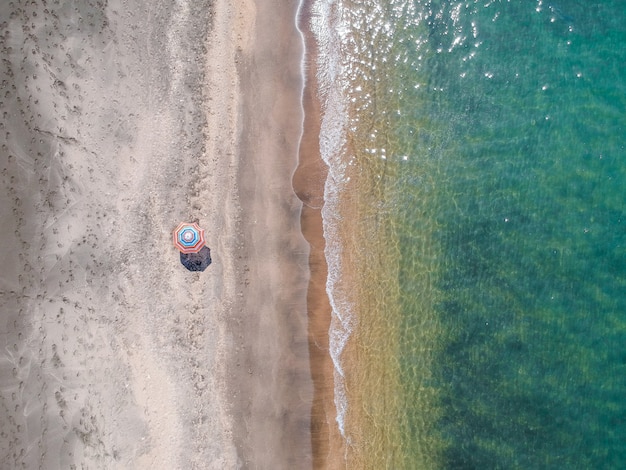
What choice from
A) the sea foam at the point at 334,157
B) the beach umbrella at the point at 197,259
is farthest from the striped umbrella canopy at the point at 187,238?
the sea foam at the point at 334,157

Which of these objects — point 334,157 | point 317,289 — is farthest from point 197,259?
point 334,157

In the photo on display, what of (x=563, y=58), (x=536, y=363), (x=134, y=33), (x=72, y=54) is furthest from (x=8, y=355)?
(x=563, y=58)

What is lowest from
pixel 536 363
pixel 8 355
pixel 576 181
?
pixel 536 363

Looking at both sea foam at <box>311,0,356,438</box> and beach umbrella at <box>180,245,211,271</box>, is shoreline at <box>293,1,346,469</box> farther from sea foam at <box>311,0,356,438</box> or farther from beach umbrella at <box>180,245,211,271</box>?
beach umbrella at <box>180,245,211,271</box>

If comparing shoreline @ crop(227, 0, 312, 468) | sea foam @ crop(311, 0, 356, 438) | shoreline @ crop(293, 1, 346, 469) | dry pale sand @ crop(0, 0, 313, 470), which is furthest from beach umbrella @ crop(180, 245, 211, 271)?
sea foam @ crop(311, 0, 356, 438)

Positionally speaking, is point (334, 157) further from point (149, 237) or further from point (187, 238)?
point (149, 237)

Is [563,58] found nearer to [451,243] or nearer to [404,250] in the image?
[451,243]

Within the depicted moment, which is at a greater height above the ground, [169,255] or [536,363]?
[169,255]
